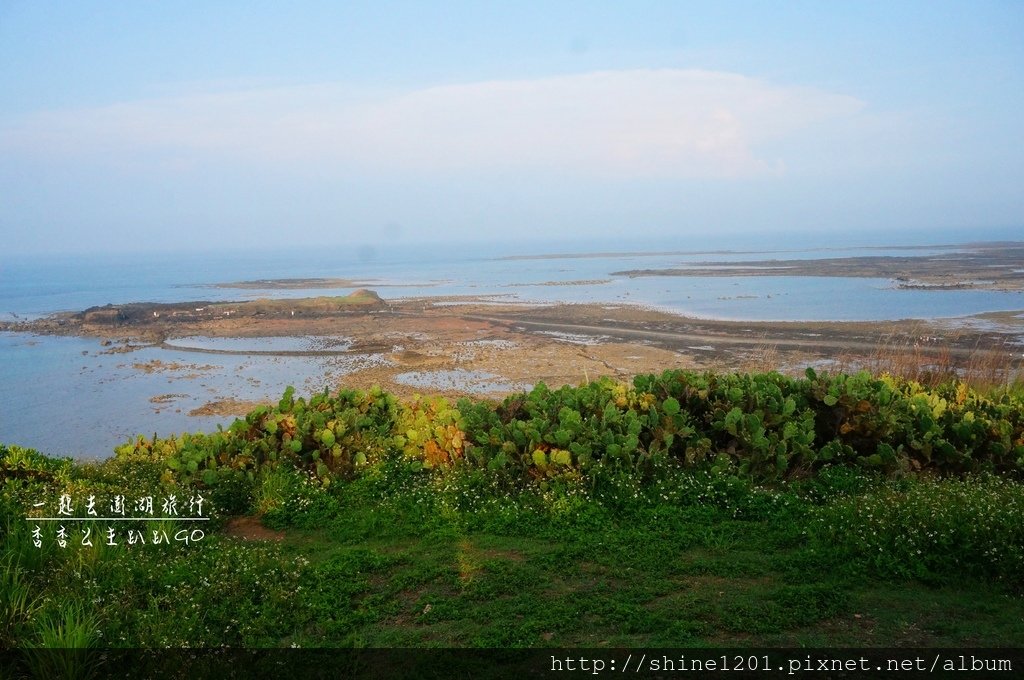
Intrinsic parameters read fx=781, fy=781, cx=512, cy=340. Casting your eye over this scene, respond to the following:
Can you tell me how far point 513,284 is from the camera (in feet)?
143

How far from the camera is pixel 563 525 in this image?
6102 millimetres

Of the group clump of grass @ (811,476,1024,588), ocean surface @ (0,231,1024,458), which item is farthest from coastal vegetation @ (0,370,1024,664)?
ocean surface @ (0,231,1024,458)

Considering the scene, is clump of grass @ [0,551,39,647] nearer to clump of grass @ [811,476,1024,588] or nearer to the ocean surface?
clump of grass @ [811,476,1024,588]

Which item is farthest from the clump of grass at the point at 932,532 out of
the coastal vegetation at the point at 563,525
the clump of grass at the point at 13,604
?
the clump of grass at the point at 13,604

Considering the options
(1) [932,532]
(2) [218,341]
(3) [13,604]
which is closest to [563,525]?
(1) [932,532]

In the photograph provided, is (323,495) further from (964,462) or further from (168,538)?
(964,462)

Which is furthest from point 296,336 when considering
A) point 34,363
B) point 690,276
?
point 690,276

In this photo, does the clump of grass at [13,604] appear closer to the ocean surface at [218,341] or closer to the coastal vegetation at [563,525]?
the coastal vegetation at [563,525]

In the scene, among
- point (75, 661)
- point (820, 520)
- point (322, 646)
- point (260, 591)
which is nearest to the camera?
point (75, 661)

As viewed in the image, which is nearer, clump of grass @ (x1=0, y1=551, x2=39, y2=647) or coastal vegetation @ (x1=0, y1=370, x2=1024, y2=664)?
clump of grass @ (x1=0, y1=551, x2=39, y2=647)

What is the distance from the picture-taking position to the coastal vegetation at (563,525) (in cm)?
445

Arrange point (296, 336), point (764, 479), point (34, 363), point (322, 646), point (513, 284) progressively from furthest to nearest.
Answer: point (513, 284) → point (296, 336) → point (34, 363) → point (764, 479) → point (322, 646)

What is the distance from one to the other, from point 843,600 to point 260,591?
11.7ft

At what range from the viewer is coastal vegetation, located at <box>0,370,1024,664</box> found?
445 centimetres
